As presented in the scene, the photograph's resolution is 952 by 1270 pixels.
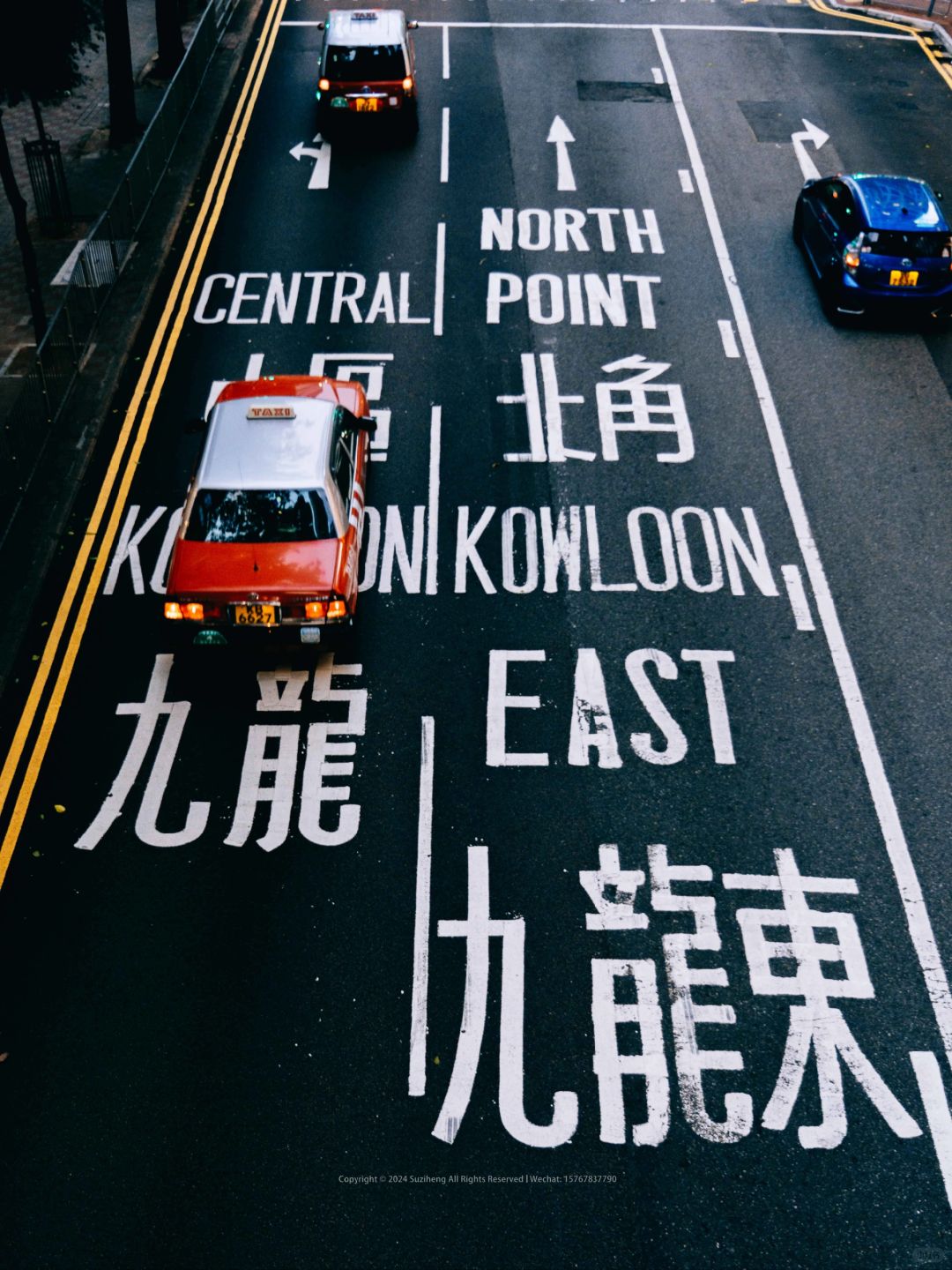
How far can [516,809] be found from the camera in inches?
424

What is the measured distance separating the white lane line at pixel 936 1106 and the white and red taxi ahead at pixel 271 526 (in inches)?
239

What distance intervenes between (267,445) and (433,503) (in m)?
2.32

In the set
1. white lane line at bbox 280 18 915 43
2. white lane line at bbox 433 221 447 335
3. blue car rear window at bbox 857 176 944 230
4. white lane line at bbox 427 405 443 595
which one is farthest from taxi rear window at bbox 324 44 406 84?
white lane line at bbox 427 405 443 595

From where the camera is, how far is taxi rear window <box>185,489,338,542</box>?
1197 centimetres

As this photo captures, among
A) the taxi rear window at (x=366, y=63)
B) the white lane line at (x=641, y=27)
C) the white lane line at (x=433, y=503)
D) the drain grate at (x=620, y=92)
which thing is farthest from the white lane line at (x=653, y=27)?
the white lane line at (x=433, y=503)

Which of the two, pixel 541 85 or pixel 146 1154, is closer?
pixel 146 1154

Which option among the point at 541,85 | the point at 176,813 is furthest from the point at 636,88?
the point at 176,813

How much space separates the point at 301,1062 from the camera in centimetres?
893

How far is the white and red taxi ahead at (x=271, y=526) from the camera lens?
11492 millimetres

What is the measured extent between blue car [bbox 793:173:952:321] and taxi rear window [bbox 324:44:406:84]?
8.67m

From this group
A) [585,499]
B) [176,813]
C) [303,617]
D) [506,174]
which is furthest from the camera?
[506,174]

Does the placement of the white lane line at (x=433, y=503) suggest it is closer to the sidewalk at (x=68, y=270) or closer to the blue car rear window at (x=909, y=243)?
the sidewalk at (x=68, y=270)

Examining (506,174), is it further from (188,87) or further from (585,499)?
(585,499)

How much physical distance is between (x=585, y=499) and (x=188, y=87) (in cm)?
1333
